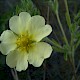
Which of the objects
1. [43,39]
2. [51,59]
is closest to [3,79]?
[51,59]

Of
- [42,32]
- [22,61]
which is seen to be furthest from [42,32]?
[22,61]

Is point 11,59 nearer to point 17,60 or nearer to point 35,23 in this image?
point 17,60

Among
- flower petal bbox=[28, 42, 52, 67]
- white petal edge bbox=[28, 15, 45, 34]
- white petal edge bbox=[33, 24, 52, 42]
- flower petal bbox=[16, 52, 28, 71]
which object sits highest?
white petal edge bbox=[28, 15, 45, 34]

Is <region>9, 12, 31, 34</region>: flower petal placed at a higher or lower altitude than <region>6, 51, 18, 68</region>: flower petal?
higher

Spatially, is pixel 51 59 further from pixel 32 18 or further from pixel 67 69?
pixel 32 18

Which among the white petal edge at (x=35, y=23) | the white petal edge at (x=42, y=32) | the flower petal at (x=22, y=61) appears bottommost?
the flower petal at (x=22, y=61)
